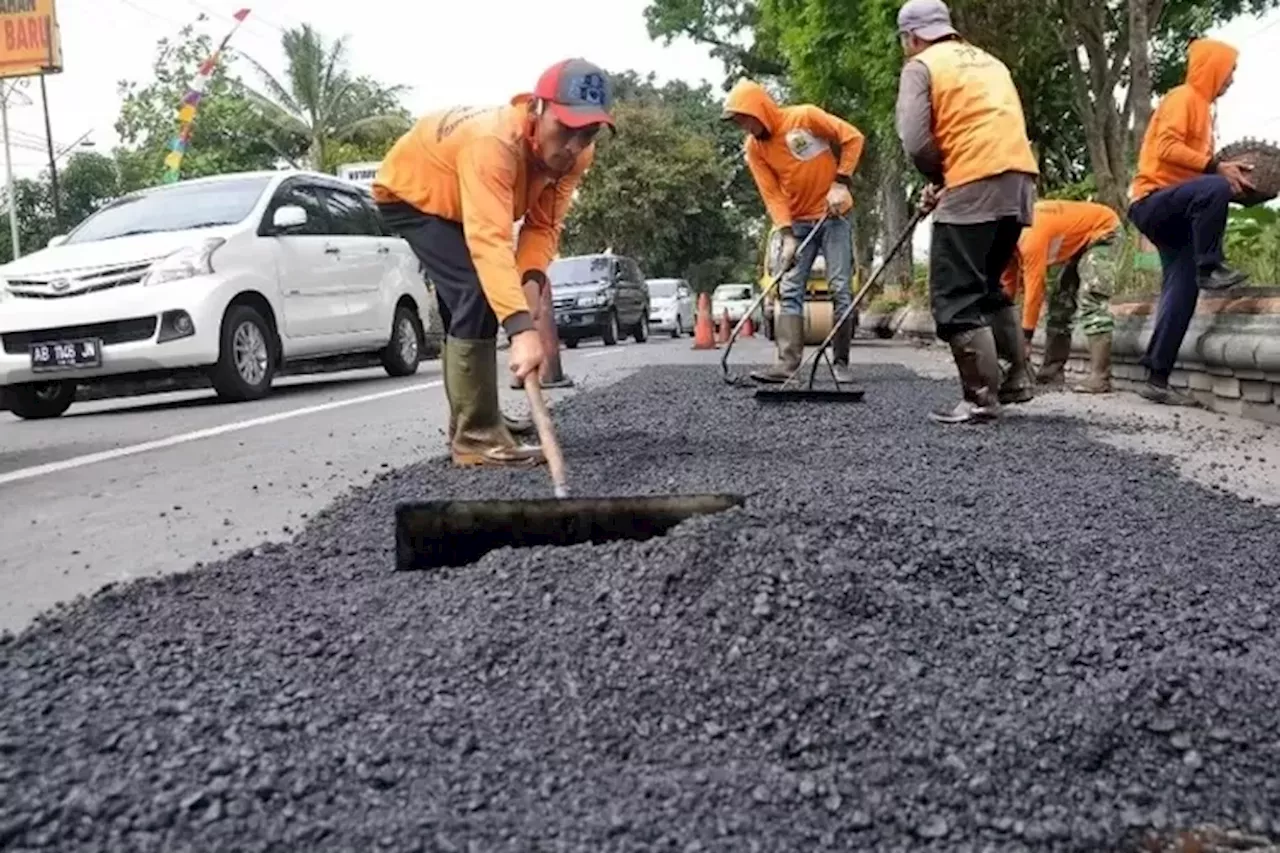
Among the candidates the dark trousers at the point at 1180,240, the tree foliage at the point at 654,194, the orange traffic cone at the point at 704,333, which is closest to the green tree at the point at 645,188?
the tree foliage at the point at 654,194

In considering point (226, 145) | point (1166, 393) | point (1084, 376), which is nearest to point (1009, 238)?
point (1166, 393)

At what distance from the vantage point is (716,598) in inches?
102

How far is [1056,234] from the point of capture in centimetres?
820

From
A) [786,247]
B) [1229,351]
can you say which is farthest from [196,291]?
[1229,351]

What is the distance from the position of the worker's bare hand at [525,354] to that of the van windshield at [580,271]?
66.7ft

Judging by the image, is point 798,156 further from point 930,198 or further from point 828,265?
point 930,198

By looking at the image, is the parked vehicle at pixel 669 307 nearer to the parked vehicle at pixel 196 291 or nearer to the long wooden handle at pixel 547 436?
the parked vehicle at pixel 196 291

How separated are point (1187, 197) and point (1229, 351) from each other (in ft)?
2.67

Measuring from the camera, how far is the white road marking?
5.62 metres

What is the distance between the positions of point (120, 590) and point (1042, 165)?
19572mm

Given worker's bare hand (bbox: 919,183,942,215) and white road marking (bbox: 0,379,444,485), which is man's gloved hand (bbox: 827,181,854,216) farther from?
white road marking (bbox: 0,379,444,485)

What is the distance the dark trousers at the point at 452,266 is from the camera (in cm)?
491

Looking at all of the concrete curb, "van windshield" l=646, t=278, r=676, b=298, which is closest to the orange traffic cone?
the concrete curb

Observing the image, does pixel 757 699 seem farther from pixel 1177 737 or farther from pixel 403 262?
pixel 403 262
